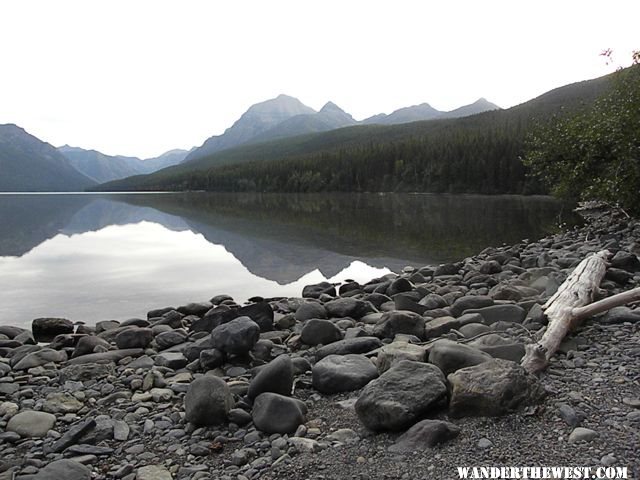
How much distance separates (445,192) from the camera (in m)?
87.6

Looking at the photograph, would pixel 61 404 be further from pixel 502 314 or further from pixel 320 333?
pixel 502 314

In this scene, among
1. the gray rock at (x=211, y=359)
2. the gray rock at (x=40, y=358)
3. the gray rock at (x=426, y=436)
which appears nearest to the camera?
the gray rock at (x=426, y=436)

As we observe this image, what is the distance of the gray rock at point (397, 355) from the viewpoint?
4.74 meters

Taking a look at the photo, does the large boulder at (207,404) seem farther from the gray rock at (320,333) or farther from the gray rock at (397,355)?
the gray rock at (320,333)

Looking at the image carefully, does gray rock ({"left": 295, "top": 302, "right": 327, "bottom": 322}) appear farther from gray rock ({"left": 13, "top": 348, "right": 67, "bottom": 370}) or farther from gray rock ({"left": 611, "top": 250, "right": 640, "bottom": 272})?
gray rock ({"left": 611, "top": 250, "right": 640, "bottom": 272})

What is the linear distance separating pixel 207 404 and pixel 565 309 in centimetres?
409

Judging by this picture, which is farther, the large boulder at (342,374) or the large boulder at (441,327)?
the large boulder at (441,327)

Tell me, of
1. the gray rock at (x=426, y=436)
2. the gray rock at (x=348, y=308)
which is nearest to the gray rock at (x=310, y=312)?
the gray rock at (x=348, y=308)

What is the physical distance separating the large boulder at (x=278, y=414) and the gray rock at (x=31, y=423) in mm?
1974

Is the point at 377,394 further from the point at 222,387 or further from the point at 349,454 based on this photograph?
the point at 222,387

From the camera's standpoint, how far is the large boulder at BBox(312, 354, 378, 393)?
479 centimetres

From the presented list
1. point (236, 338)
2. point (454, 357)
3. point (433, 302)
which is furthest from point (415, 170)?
point (454, 357)

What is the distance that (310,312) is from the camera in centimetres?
802

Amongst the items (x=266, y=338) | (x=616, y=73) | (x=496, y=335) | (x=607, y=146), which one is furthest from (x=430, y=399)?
(x=616, y=73)
